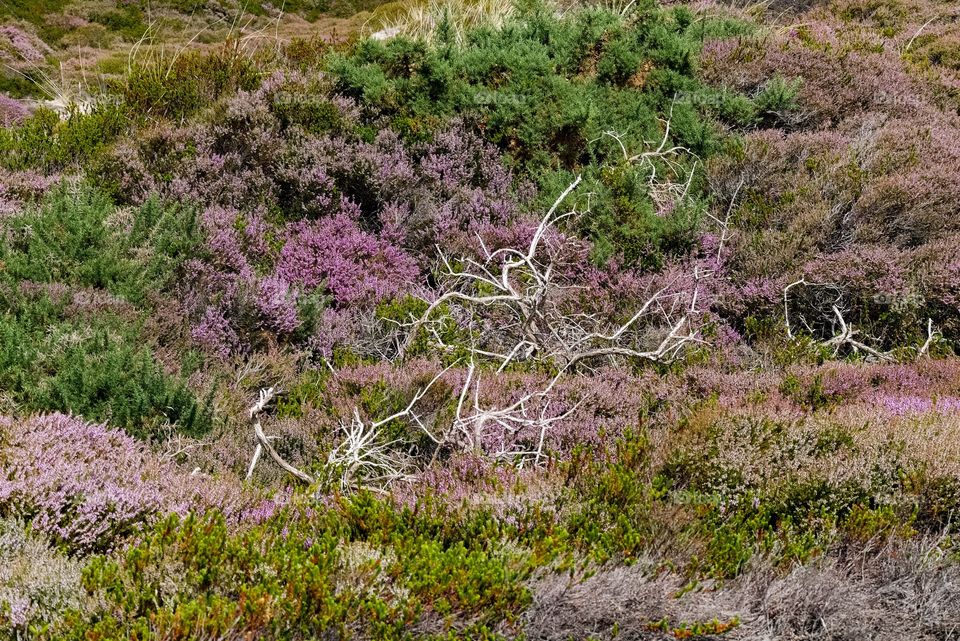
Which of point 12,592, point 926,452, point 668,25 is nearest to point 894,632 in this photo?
point 926,452

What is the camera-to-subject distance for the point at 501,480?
3.13 meters

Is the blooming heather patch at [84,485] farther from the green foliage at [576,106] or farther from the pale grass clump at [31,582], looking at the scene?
the green foliage at [576,106]

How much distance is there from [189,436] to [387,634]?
2.10 meters

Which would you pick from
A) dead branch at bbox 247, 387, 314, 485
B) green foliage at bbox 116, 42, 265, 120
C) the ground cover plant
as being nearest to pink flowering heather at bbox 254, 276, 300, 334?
the ground cover plant

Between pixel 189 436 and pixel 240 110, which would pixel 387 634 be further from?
pixel 240 110

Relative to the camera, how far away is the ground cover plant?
8.01 ft

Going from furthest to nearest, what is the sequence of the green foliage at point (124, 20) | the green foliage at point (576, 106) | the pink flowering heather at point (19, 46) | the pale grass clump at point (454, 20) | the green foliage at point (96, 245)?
the green foliage at point (124, 20)
the pink flowering heather at point (19, 46)
the pale grass clump at point (454, 20)
the green foliage at point (576, 106)
the green foliage at point (96, 245)

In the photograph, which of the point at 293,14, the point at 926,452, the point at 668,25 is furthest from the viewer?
the point at 293,14

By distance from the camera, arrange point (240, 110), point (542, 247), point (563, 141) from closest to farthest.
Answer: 1. point (542, 247)
2. point (240, 110)
3. point (563, 141)

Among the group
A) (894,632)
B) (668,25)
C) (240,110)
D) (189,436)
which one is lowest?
(189,436)

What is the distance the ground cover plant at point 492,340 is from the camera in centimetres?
244

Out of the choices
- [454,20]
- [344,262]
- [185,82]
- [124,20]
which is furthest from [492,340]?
[124,20]

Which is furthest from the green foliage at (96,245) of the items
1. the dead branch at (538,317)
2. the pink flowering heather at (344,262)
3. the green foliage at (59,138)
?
the dead branch at (538,317)

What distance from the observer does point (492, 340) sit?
18.0ft
